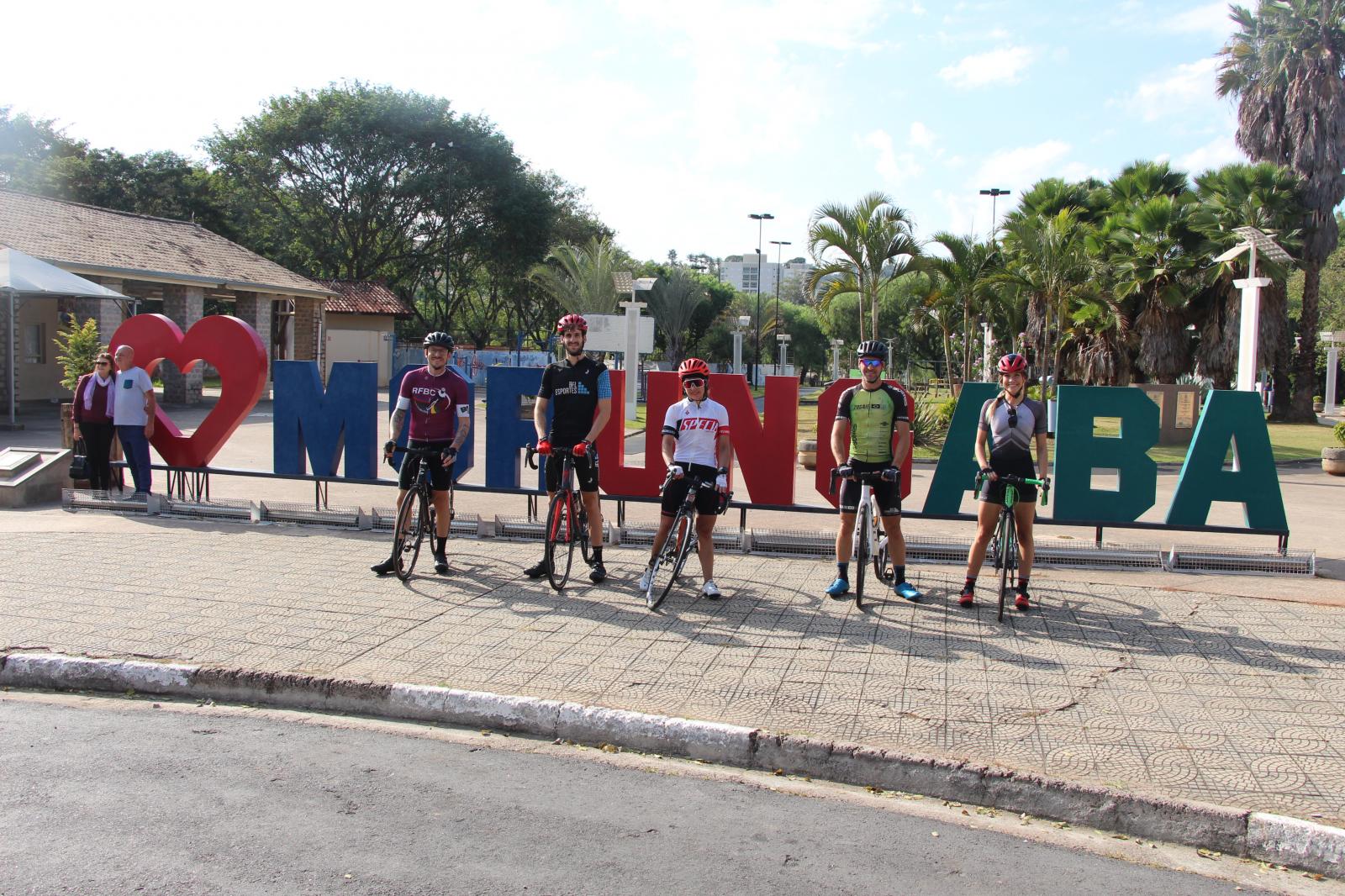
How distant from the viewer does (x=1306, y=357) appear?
1363 inches

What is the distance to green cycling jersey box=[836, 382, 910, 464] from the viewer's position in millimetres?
7465

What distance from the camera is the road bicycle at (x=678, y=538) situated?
7402 mm

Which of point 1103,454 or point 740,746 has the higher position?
point 1103,454

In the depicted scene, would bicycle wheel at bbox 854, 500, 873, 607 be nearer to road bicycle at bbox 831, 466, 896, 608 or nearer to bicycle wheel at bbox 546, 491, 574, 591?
road bicycle at bbox 831, 466, 896, 608

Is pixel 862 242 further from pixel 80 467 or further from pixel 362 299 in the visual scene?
pixel 362 299

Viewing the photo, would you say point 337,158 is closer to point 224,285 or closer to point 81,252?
point 224,285

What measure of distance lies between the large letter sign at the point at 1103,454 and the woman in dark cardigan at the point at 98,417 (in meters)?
9.87

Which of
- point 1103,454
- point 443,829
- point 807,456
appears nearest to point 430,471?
point 443,829

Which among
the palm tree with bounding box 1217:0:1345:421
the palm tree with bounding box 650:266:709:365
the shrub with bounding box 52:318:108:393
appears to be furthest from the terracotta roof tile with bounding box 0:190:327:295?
the palm tree with bounding box 1217:0:1345:421

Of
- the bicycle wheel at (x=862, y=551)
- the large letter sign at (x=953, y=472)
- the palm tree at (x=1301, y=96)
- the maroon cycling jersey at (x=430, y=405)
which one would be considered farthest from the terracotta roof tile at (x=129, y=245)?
the palm tree at (x=1301, y=96)

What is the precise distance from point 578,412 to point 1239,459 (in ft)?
19.4

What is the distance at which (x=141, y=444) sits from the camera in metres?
11.3

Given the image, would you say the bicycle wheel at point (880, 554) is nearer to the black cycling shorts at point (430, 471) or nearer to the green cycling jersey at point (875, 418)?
the green cycling jersey at point (875, 418)

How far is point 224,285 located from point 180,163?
2573 cm
